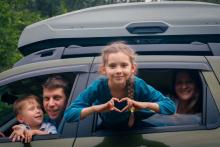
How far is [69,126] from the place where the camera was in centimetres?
312

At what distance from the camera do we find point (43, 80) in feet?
11.2

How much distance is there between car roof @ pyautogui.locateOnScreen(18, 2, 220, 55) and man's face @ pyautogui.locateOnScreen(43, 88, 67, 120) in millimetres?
677

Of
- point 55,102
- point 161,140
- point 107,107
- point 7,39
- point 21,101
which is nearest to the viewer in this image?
point 107,107

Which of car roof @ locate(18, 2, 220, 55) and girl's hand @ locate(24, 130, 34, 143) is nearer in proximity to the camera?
girl's hand @ locate(24, 130, 34, 143)

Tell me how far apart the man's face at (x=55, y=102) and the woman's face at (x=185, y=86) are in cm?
83

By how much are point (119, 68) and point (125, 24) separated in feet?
3.28

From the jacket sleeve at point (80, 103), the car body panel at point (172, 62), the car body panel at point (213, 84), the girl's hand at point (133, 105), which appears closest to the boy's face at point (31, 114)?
the jacket sleeve at point (80, 103)

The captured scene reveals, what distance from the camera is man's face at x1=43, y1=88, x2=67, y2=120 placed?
333cm

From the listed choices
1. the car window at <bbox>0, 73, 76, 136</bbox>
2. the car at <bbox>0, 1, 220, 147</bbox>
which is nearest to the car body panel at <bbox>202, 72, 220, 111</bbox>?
the car at <bbox>0, 1, 220, 147</bbox>

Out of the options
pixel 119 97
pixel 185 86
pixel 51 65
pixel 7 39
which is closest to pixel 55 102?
pixel 51 65

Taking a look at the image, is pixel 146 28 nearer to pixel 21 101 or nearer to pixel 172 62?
pixel 172 62

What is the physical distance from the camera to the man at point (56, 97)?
3320 mm

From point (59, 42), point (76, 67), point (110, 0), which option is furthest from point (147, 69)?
point (110, 0)

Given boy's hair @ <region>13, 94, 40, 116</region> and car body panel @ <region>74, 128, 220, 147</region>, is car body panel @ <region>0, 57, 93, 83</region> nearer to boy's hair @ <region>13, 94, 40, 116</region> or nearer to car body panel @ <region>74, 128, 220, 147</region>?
boy's hair @ <region>13, 94, 40, 116</region>
